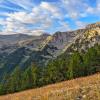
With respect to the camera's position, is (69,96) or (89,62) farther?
(89,62)

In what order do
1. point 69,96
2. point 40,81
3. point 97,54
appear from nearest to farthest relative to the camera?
1. point 69,96
2. point 97,54
3. point 40,81

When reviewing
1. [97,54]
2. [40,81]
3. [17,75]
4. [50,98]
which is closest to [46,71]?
[40,81]

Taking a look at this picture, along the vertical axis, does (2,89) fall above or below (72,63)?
below

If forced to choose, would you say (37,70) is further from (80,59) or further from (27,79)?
(80,59)

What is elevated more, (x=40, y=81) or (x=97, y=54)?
(x=97, y=54)

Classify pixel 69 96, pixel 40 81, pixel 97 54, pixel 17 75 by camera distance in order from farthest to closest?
1. pixel 17 75
2. pixel 40 81
3. pixel 97 54
4. pixel 69 96

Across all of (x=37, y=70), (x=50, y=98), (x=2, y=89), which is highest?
(x=50, y=98)

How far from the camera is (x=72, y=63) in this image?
120062mm

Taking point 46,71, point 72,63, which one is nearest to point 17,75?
point 46,71

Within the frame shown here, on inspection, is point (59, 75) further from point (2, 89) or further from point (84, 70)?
point (2, 89)

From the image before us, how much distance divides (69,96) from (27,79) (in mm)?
118043

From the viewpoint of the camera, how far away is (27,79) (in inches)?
5138

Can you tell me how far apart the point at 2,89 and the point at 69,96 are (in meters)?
116

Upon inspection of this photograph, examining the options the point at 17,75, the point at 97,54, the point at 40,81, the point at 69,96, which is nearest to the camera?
the point at 69,96
